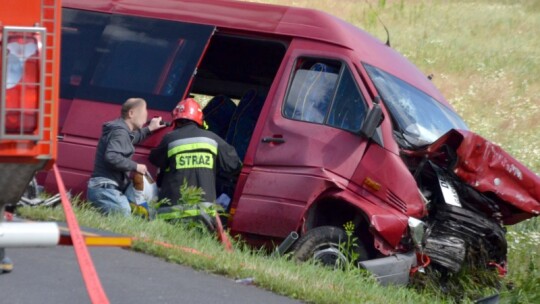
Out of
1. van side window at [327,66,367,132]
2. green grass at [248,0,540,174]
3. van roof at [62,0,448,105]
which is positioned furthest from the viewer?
green grass at [248,0,540,174]

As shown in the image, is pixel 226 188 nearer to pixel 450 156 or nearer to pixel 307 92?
pixel 307 92

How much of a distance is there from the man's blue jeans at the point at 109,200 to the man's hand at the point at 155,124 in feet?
2.15

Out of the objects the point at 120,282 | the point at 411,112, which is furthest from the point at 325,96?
the point at 120,282

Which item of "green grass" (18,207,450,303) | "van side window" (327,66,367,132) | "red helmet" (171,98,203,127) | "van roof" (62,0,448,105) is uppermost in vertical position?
"van roof" (62,0,448,105)

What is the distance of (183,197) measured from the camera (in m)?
10.2

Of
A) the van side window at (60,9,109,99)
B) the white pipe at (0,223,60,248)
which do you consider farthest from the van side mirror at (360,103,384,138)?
the white pipe at (0,223,60,248)

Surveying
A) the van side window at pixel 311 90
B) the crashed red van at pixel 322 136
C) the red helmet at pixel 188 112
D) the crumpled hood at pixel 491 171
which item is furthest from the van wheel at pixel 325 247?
the red helmet at pixel 188 112

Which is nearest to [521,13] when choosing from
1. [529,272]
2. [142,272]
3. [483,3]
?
[483,3]

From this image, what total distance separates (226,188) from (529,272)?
286cm

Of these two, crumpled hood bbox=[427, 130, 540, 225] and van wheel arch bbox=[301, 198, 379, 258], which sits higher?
crumpled hood bbox=[427, 130, 540, 225]

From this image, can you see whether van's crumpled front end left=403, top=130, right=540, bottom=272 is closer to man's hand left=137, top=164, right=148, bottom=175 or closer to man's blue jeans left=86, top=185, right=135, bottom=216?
man's hand left=137, top=164, right=148, bottom=175

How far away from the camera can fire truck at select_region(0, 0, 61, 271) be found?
501cm

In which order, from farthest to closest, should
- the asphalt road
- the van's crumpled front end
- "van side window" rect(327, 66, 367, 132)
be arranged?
the van's crumpled front end, "van side window" rect(327, 66, 367, 132), the asphalt road

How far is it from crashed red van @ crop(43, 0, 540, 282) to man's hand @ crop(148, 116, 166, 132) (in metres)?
0.09
